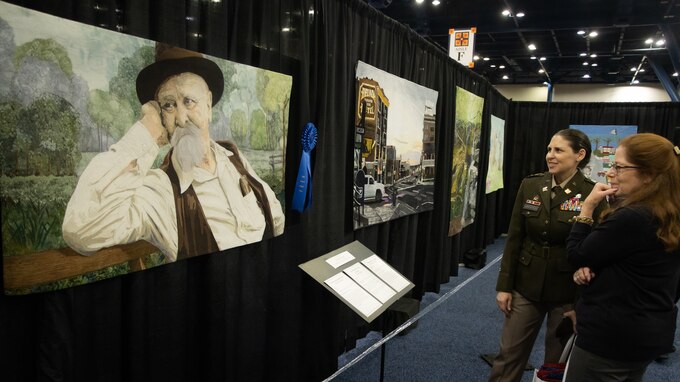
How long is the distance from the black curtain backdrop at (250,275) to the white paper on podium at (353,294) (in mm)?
485

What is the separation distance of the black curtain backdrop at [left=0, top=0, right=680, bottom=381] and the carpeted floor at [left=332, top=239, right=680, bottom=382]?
20 centimetres

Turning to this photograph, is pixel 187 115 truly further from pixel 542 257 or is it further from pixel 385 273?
pixel 542 257

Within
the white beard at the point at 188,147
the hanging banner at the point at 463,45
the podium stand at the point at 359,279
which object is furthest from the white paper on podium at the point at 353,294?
the hanging banner at the point at 463,45

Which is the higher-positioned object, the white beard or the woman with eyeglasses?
the white beard

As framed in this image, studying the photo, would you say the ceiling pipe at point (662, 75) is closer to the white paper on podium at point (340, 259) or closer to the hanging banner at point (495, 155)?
the hanging banner at point (495, 155)

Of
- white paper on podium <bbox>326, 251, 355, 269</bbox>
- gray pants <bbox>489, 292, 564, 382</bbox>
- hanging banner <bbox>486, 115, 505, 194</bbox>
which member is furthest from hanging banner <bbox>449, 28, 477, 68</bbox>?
white paper on podium <bbox>326, 251, 355, 269</bbox>

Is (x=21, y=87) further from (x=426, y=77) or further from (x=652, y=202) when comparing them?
(x=426, y=77)

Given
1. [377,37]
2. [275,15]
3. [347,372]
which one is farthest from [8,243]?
[377,37]

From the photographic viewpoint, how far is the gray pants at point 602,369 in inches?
56.4

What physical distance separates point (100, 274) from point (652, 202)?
1762mm

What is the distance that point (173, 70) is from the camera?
1.55 metres

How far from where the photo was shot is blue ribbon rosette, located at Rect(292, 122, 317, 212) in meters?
2.26

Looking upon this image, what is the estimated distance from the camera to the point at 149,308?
5.35ft

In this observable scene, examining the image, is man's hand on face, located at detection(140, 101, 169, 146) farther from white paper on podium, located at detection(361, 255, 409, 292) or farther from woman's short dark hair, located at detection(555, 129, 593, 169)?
woman's short dark hair, located at detection(555, 129, 593, 169)
